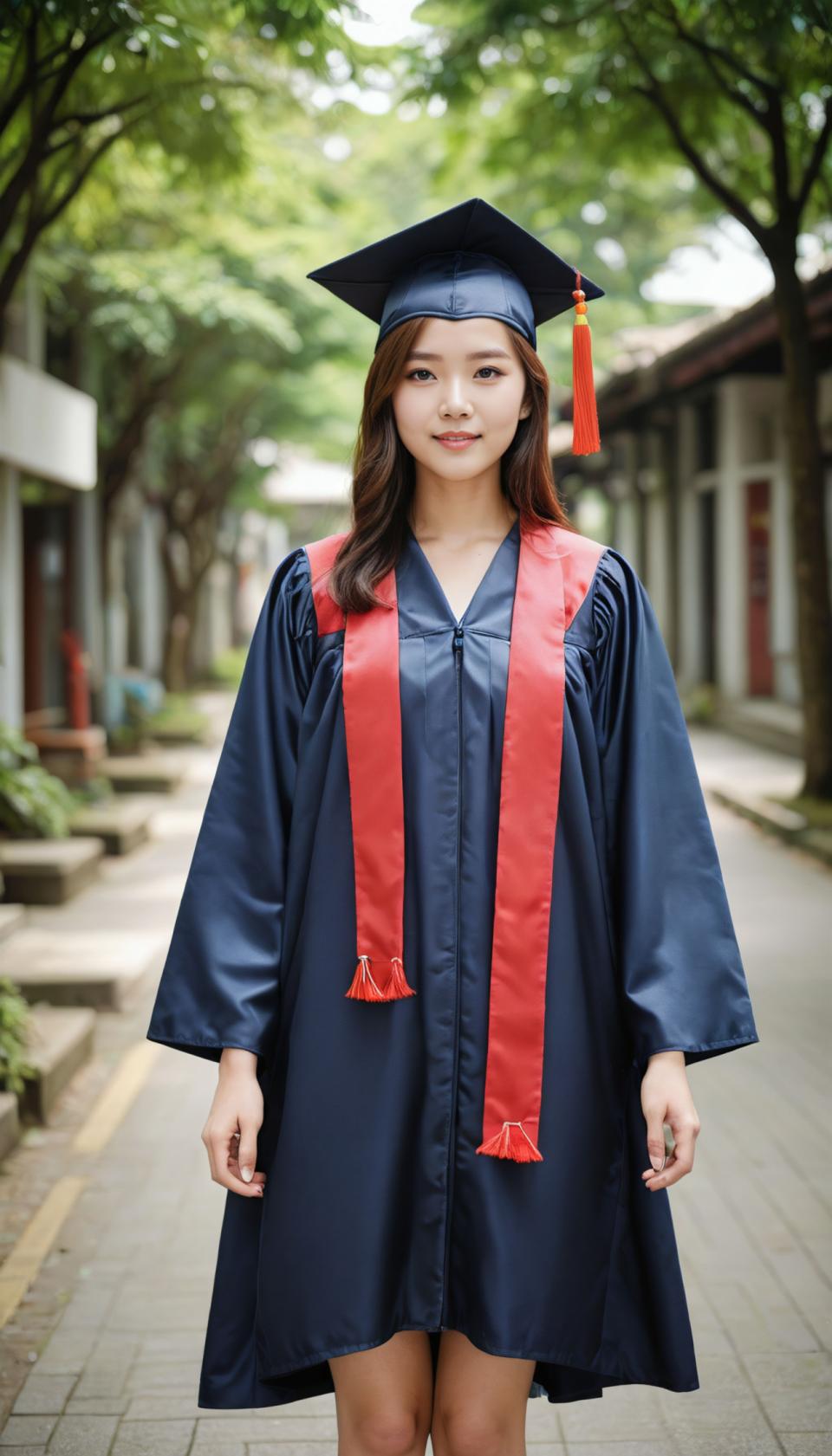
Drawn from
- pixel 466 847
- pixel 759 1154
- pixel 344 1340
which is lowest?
pixel 759 1154

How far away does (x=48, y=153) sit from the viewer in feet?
21.0

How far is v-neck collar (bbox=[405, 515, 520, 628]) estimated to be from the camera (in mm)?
2217

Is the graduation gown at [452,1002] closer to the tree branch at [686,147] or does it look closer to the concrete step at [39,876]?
the tree branch at [686,147]

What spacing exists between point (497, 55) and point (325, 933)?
822 cm

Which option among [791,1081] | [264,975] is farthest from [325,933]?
[791,1081]

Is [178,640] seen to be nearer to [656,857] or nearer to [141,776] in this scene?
[141,776]

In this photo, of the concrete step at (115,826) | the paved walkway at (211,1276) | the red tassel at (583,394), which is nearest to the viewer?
the red tassel at (583,394)

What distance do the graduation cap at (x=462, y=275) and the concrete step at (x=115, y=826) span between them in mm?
8528

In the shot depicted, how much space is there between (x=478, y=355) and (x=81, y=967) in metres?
4.95

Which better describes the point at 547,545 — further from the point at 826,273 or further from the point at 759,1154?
the point at 826,273

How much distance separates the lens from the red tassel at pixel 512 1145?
2098 millimetres

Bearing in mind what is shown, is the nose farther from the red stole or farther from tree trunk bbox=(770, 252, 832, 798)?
tree trunk bbox=(770, 252, 832, 798)

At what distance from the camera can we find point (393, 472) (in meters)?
2.32

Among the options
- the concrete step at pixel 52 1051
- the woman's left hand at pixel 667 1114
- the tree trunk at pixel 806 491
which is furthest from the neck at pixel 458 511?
the tree trunk at pixel 806 491
